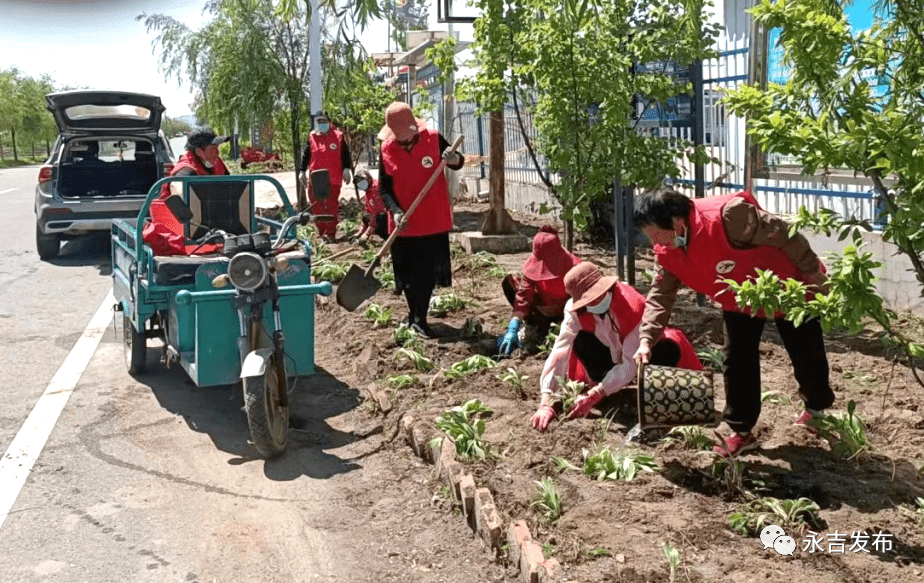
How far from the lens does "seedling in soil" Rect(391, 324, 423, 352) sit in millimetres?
8398

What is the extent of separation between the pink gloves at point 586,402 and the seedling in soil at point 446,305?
3.63m

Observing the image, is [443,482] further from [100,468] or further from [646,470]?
[100,468]

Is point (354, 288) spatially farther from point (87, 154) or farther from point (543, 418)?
point (87, 154)

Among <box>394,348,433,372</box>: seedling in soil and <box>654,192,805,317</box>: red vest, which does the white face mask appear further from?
<box>394,348,433,372</box>: seedling in soil

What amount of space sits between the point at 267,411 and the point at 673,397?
7.48 feet

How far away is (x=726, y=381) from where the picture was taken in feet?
18.4

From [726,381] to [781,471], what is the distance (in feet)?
1.69

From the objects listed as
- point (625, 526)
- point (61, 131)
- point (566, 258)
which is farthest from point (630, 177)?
point (61, 131)

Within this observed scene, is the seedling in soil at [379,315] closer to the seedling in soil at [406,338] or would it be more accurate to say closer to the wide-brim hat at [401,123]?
the seedling in soil at [406,338]

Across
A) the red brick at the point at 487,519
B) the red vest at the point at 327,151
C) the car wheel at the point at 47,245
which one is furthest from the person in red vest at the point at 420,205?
the car wheel at the point at 47,245

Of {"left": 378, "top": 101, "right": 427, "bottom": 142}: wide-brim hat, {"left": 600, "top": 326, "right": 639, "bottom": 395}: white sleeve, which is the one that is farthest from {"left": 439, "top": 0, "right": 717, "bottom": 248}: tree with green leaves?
{"left": 600, "top": 326, "right": 639, "bottom": 395}: white sleeve

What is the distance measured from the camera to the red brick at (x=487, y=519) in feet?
15.8

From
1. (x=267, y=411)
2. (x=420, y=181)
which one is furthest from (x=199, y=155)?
(x=267, y=411)

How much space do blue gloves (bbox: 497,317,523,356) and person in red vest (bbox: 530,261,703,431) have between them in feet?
5.00
